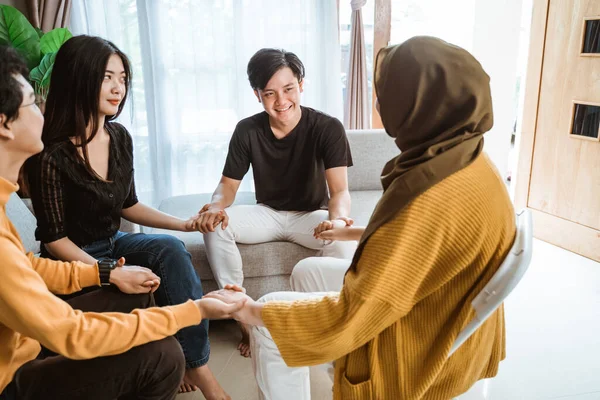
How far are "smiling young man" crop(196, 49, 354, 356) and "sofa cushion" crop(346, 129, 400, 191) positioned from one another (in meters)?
0.56

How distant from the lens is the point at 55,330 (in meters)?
1.09

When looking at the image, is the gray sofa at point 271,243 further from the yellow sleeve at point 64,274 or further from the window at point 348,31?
the window at point 348,31

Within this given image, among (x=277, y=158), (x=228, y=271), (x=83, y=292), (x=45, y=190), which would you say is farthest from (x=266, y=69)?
(x=83, y=292)

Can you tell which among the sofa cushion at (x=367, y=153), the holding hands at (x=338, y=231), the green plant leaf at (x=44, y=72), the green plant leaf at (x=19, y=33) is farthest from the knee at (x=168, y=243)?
the green plant leaf at (x=19, y=33)

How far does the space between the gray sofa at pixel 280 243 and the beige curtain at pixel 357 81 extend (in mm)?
787

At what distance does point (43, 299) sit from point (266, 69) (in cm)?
142

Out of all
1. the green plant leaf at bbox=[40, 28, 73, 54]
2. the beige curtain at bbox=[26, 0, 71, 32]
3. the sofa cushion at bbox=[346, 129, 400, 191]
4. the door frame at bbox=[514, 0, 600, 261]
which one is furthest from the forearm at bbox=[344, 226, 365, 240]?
the beige curtain at bbox=[26, 0, 71, 32]

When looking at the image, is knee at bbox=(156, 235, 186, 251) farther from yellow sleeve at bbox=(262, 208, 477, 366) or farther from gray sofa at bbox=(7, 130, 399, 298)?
yellow sleeve at bbox=(262, 208, 477, 366)

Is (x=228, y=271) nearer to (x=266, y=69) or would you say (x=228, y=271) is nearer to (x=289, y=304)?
(x=266, y=69)

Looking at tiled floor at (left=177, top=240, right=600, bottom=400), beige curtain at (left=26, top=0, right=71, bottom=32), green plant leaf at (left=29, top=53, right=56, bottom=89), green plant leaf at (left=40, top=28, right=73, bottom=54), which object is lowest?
tiled floor at (left=177, top=240, right=600, bottom=400)

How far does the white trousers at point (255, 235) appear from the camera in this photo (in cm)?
220

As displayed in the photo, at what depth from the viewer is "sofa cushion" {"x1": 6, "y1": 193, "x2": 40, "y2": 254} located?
205 centimetres

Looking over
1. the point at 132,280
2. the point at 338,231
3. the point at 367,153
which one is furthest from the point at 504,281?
the point at 367,153

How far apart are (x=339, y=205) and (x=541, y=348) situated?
104 centimetres
